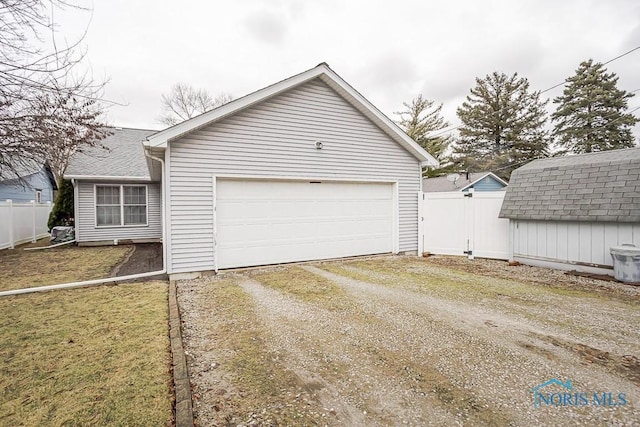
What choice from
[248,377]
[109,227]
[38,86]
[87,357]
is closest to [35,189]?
[109,227]

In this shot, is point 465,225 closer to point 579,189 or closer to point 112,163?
point 579,189

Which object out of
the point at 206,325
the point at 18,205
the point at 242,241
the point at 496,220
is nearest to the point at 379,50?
the point at 496,220

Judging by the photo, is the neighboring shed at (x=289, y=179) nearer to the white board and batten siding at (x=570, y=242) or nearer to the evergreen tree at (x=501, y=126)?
the white board and batten siding at (x=570, y=242)

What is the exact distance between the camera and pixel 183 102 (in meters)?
26.4

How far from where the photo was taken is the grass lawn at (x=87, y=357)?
238 centimetres

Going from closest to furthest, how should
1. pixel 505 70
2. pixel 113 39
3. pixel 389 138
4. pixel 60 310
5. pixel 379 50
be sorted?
1. pixel 60 310
2. pixel 113 39
3. pixel 389 138
4. pixel 379 50
5. pixel 505 70

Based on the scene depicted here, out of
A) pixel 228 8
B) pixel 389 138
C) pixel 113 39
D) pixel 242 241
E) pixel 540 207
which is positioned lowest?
pixel 242 241

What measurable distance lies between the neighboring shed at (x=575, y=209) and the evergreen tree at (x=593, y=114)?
23091mm

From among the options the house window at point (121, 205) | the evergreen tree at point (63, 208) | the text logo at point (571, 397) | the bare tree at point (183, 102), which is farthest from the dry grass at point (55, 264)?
the bare tree at point (183, 102)

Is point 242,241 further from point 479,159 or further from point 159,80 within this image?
point 479,159

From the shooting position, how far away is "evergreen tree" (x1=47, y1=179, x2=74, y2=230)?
42.0 feet

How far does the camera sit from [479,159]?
1126 inches

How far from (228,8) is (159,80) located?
1502 cm

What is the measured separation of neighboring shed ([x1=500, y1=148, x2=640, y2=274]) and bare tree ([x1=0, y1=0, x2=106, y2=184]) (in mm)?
9886
